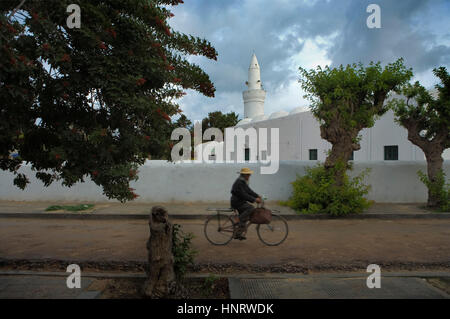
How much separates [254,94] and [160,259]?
34955mm

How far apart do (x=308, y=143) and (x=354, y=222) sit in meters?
12.7

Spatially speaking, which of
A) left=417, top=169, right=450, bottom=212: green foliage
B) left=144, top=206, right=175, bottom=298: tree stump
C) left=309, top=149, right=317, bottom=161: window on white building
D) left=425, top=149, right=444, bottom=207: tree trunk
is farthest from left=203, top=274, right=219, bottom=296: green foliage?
left=309, top=149, right=317, bottom=161: window on white building

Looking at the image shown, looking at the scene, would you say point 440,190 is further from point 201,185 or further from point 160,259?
point 160,259

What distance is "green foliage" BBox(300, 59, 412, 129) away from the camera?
1111cm

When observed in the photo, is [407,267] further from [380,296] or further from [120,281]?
[120,281]

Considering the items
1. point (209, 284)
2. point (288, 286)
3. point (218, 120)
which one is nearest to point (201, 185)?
point (209, 284)

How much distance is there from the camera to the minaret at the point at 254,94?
124 feet

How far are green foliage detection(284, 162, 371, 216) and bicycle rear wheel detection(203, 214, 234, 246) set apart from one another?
432 centimetres

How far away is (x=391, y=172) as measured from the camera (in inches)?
512

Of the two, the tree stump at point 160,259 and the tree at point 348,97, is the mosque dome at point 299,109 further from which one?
the tree stump at point 160,259

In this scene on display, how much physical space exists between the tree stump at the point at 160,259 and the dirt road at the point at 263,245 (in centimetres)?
180

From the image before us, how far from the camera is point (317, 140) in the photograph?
21703 millimetres

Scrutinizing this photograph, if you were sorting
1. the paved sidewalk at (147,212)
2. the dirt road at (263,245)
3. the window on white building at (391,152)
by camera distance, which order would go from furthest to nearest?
1. the window on white building at (391,152)
2. the paved sidewalk at (147,212)
3. the dirt road at (263,245)

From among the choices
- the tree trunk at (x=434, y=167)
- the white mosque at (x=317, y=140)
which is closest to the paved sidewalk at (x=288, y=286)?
the white mosque at (x=317, y=140)
